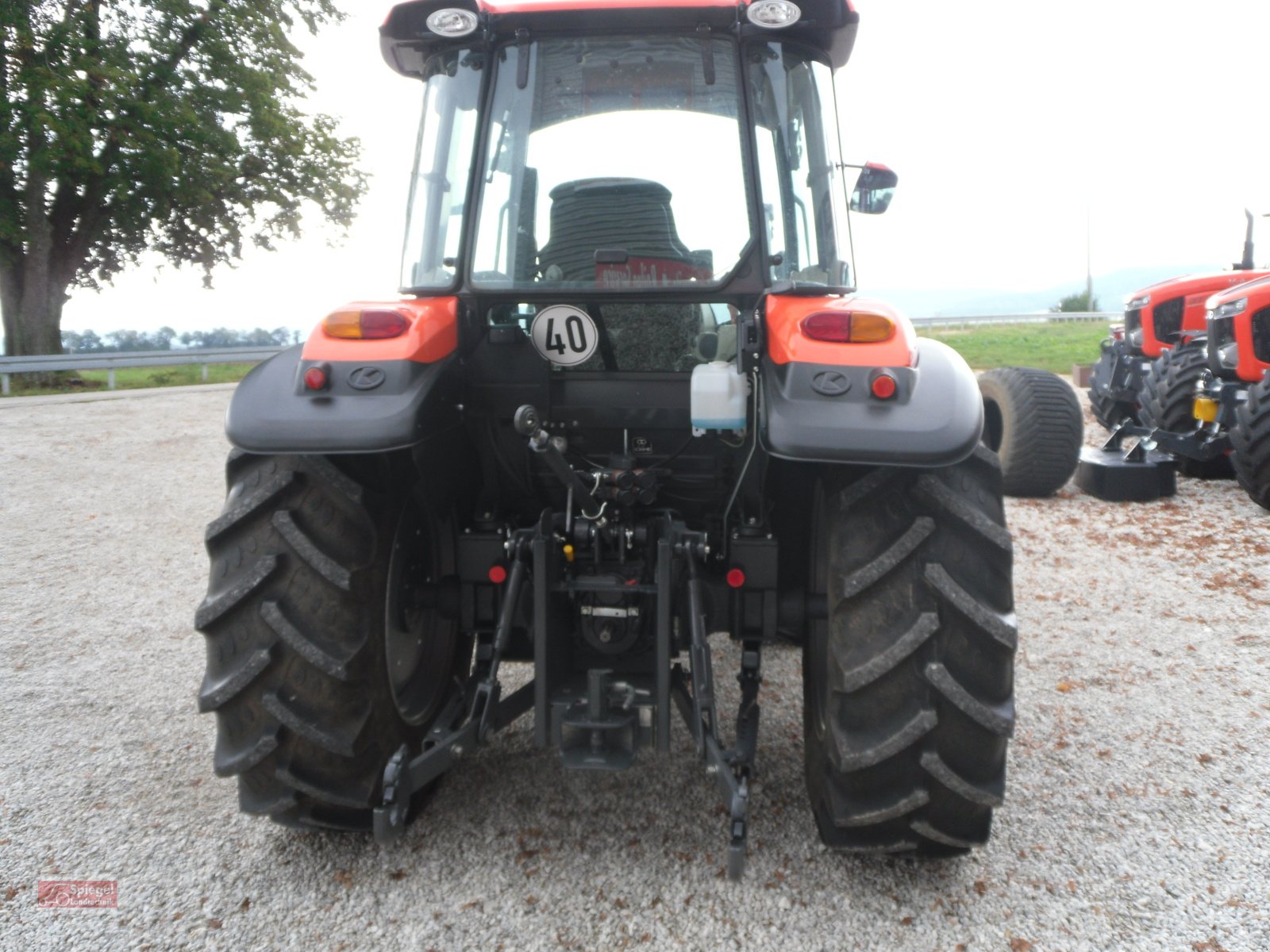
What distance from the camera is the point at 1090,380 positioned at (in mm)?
10742

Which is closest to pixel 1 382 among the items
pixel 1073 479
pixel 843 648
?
pixel 1073 479

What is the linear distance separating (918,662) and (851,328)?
2.62 feet

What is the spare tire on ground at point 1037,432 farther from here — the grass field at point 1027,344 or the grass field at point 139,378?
the grass field at point 139,378

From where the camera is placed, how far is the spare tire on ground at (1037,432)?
283 inches

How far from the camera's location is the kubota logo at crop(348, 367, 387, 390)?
2.37 m

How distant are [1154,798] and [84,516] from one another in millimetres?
7133

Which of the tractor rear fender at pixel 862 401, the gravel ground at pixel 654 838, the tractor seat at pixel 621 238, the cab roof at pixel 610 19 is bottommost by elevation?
the gravel ground at pixel 654 838

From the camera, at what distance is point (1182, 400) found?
7906mm

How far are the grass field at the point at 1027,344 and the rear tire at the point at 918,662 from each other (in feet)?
45.9

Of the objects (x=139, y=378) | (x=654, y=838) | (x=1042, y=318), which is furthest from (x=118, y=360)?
(x=1042, y=318)

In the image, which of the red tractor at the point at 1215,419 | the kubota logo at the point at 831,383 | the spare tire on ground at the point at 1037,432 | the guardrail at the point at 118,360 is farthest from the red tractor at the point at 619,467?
the guardrail at the point at 118,360

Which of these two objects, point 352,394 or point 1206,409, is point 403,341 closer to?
point 352,394

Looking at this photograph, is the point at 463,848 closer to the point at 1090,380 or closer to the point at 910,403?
the point at 910,403

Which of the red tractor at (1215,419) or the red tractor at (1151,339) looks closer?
the red tractor at (1215,419)
